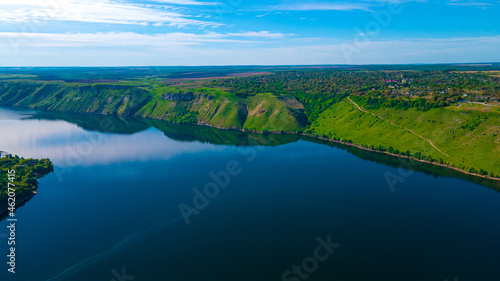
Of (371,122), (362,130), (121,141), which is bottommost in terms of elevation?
(121,141)

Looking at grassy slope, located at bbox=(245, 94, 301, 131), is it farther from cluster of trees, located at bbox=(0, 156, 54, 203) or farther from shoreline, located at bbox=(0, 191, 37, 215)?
shoreline, located at bbox=(0, 191, 37, 215)

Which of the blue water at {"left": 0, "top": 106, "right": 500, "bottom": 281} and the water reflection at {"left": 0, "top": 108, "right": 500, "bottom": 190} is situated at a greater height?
the water reflection at {"left": 0, "top": 108, "right": 500, "bottom": 190}

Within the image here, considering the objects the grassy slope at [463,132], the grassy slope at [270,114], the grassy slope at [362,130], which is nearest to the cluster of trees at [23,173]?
the grassy slope at [270,114]

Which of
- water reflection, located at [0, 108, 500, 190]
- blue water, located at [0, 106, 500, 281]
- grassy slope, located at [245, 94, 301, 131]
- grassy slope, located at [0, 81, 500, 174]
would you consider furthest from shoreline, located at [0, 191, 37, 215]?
grassy slope, located at [245, 94, 301, 131]

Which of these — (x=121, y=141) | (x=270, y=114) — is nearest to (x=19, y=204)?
(x=121, y=141)

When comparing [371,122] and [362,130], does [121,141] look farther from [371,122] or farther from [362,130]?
[371,122]

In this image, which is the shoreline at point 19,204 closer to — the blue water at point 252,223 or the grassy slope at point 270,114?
the blue water at point 252,223

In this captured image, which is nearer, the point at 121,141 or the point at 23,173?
the point at 23,173
